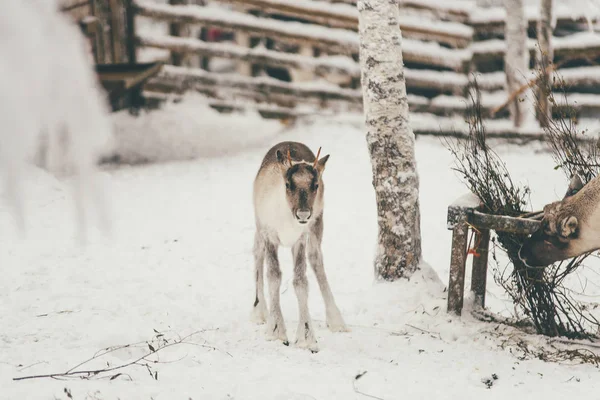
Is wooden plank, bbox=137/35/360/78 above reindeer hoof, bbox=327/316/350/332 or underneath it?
above

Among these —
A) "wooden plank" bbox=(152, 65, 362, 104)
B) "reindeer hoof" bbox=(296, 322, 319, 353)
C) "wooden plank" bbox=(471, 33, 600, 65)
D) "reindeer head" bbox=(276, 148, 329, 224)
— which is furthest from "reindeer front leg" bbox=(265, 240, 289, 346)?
"wooden plank" bbox=(471, 33, 600, 65)

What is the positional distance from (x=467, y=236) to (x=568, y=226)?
106 cm

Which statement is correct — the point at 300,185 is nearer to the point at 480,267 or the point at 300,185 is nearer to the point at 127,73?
the point at 480,267

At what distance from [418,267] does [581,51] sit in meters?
8.40

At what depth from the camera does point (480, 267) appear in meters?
5.25

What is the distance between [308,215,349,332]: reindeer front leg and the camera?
5.26 meters

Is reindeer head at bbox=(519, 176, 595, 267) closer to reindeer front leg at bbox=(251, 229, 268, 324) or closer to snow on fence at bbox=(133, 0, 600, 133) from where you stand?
reindeer front leg at bbox=(251, 229, 268, 324)

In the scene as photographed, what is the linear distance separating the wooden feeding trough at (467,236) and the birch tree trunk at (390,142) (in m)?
0.63

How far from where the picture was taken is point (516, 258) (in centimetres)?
494

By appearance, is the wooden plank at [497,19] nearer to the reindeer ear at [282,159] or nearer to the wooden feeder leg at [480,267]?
the wooden feeder leg at [480,267]

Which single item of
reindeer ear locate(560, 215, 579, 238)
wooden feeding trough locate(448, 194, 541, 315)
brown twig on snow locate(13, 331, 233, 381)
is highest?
reindeer ear locate(560, 215, 579, 238)

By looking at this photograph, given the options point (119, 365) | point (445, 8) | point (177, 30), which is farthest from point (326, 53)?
point (119, 365)

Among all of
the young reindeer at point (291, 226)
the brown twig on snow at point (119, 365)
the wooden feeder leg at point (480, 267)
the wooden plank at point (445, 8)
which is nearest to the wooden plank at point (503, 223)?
the wooden feeder leg at point (480, 267)

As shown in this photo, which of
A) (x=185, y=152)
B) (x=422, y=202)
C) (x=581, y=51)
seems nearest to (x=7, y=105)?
(x=422, y=202)
